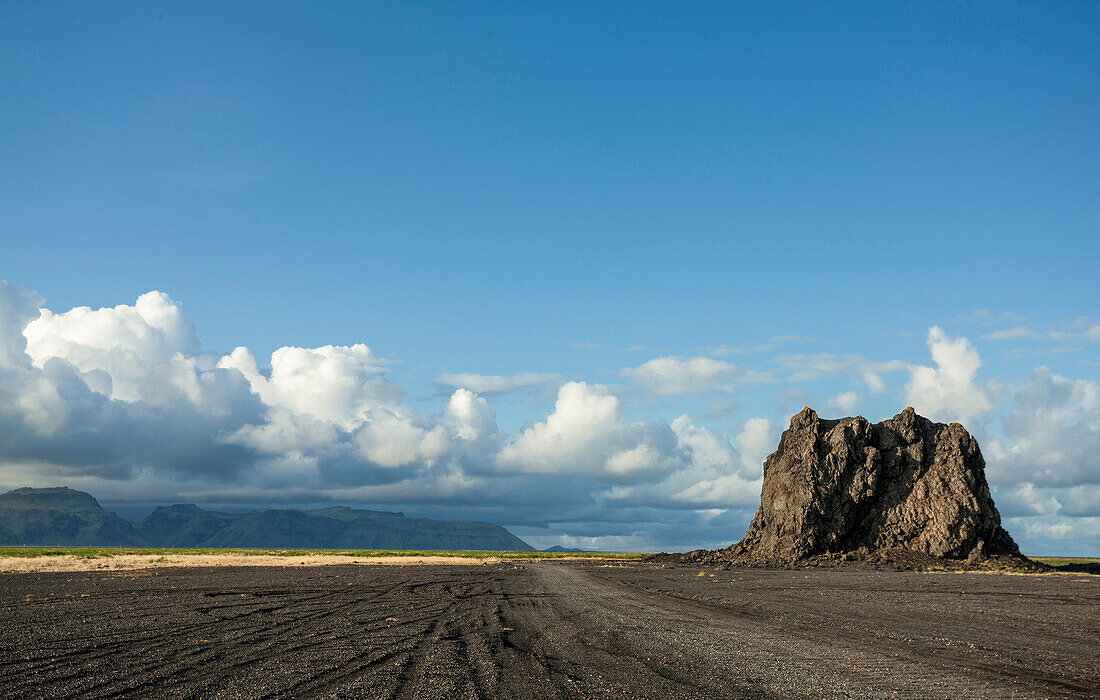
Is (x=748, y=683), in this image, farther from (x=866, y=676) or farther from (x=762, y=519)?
(x=762, y=519)

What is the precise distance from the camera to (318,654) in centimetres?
1958

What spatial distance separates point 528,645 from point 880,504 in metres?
90.2

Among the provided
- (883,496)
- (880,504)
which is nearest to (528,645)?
(880,504)

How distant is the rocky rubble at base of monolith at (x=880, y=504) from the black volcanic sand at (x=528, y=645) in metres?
52.3

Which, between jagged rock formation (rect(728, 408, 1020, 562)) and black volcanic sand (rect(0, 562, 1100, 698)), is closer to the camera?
black volcanic sand (rect(0, 562, 1100, 698))

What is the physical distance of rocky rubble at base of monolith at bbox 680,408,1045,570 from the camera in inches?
3487

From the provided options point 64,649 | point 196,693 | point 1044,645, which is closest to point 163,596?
point 64,649

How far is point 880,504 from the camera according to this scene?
97312mm

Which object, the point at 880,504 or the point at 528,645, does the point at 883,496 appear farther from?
the point at 528,645

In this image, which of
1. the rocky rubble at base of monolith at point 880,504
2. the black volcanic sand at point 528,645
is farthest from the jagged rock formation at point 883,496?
the black volcanic sand at point 528,645

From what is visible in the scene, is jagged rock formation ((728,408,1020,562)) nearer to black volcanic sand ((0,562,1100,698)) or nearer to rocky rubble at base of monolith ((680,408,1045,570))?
rocky rubble at base of monolith ((680,408,1045,570))

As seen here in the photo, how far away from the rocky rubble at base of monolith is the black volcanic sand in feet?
171

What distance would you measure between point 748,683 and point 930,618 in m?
20.3

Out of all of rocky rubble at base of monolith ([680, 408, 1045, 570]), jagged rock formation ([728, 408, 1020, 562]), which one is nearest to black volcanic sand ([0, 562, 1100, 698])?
rocky rubble at base of monolith ([680, 408, 1045, 570])
